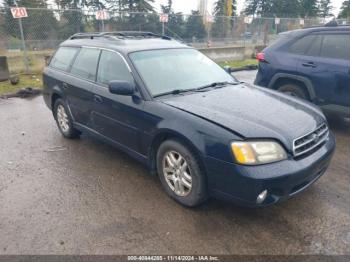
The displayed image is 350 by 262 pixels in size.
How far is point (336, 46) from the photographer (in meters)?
5.23

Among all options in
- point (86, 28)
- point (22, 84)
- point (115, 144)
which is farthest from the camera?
point (86, 28)

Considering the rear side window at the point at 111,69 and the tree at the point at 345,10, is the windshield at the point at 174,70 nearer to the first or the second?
the rear side window at the point at 111,69

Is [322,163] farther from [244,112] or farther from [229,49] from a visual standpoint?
[229,49]

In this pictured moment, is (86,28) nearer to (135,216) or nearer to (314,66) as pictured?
(314,66)

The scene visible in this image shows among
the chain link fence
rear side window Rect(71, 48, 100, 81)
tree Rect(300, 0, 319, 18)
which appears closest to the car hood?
rear side window Rect(71, 48, 100, 81)

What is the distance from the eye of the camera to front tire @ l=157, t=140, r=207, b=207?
299 centimetres

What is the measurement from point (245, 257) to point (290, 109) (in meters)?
1.65

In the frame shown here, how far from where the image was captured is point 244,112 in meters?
3.12

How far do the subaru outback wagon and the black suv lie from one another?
1.78m

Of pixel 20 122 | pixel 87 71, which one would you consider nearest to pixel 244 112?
pixel 87 71

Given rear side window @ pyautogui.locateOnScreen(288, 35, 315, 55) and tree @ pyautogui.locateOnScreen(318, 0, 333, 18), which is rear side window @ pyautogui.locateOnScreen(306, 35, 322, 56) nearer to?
rear side window @ pyautogui.locateOnScreen(288, 35, 315, 55)

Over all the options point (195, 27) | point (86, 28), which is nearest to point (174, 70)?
point (86, 28)

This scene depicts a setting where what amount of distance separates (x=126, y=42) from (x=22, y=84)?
6663 millimetres

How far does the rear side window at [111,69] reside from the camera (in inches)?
148
